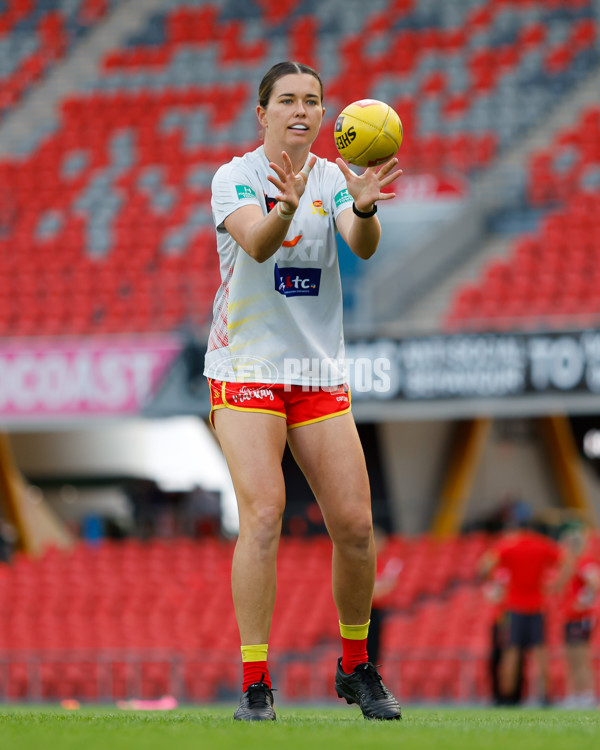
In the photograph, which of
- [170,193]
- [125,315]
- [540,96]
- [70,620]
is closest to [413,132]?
[540,96]

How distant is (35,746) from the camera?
3.30m

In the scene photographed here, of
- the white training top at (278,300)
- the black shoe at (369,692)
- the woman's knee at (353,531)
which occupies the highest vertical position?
the white training top at (278,300)

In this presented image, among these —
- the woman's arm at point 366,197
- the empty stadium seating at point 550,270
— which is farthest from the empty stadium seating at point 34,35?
the woman's arm at point 366,197

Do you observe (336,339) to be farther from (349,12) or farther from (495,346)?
(349,12)

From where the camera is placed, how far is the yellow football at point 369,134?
175 inches

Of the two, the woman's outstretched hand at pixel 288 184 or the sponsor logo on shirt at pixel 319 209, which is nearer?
the woman's outstretched hand at pixel 288 184

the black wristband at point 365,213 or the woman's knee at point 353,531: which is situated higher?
the black wristband at point 365,213

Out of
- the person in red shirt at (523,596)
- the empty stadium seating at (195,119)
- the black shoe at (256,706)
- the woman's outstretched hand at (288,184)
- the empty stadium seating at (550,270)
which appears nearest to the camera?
the woman's outstretched hand at (288,184)

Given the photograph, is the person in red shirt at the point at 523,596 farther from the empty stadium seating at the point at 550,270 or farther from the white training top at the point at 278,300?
the white training top at the point at 278,300

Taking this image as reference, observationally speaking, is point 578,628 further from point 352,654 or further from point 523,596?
point 352,654

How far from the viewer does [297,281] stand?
4.52 metres

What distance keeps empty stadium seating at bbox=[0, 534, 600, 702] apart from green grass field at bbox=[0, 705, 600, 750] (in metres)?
7.42

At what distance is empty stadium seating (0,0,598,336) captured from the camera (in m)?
16.9

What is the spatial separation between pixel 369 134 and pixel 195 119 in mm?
16209
